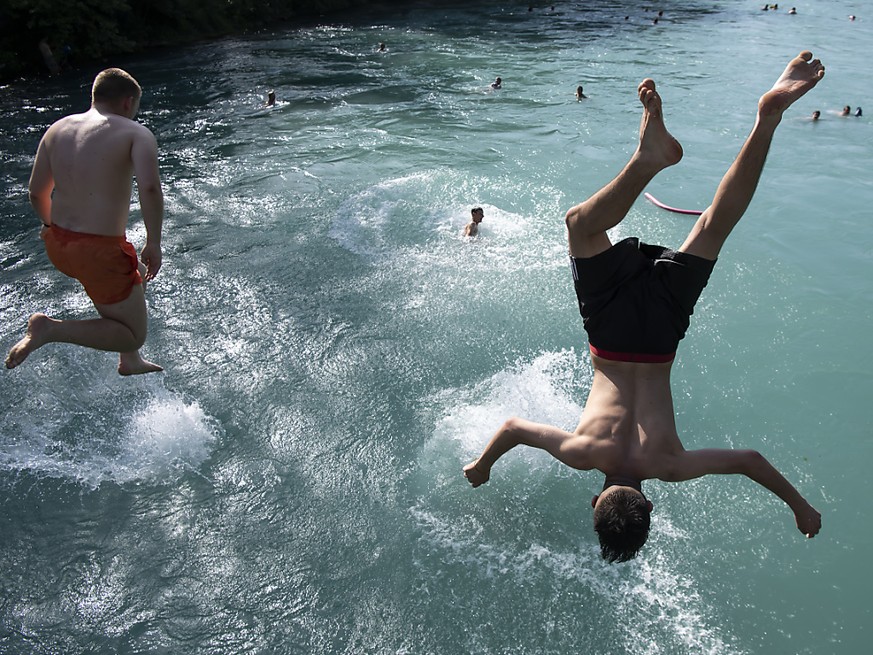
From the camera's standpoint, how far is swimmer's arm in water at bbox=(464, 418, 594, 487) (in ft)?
12.6

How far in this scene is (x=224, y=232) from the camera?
31.0 feet

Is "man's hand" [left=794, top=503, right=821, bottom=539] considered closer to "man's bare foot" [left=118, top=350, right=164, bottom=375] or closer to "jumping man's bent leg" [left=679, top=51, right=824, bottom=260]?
"jumping man's bent leg" [left=679, top=51, right=824, bottom=260]

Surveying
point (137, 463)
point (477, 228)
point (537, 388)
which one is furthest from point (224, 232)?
point (537, 388)

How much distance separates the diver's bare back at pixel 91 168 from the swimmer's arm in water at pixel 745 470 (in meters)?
3.72

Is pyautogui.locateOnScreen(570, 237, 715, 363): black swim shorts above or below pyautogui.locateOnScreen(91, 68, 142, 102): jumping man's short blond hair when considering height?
below

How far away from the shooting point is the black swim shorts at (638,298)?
384cm

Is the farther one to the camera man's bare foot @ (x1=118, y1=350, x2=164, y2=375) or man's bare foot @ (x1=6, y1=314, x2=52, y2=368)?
man's bare foot @ (x1=118, y1=350, x2=164, y2=375)

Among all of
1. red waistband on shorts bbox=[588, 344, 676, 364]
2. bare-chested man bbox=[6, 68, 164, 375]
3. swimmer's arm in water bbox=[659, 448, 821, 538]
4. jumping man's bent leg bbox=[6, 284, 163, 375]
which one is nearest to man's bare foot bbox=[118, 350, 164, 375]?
jumping man's bent leg bbox=[6, 284, 163, 375]

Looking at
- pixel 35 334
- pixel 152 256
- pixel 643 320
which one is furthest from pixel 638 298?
pixel 35 334

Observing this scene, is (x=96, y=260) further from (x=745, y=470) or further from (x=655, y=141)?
(x=745, y=470)

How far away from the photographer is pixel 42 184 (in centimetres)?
467

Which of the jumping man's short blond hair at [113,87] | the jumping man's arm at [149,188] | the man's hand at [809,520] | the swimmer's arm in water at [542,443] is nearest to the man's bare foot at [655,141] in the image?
the swimmer's arm in water at [542,443]

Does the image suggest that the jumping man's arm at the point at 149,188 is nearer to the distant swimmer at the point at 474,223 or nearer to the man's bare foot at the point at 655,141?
the man's bare foot at the point at 655,141

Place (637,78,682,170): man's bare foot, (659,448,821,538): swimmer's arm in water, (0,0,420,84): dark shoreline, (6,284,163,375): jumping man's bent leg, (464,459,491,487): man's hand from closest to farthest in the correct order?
(637,78,682,170): man's bare foot → (659,448,821,538): swimmer's arm in water → (464,459,491,487): man's hand → (6,284,163,375): jumping man's bent leg → (0,0,420,84): dark shoreline
